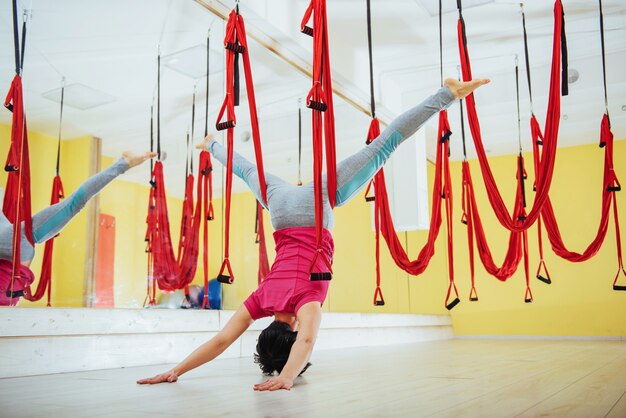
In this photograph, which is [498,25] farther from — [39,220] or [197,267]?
[39,220]

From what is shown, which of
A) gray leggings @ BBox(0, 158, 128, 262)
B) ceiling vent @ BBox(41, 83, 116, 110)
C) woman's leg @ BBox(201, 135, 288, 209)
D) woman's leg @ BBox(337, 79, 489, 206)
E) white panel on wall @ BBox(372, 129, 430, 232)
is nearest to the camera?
woman's leg @ BBox(337, 79, 489, 206)

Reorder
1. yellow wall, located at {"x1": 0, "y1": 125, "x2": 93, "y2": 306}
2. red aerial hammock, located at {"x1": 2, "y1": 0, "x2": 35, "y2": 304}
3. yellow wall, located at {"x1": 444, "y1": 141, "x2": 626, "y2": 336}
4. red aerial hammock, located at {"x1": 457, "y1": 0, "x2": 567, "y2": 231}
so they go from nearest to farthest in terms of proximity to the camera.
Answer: red aerial hammock, located at {"x1": 2, "y1": 0, "x2": 35, "y2": 304} → red aerial hammock, located at {"x1": 457, "y1": 0, "x2": 567, "y2": 231} → yellow wall, located at {"x1": 0, "y1": 125, "x2": 93, "y2": 306} → yellow wall, located at {"x1": 444, "y1": 141, "x2": 626, "y2": 336}

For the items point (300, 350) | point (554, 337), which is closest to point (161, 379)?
point (300, 350)

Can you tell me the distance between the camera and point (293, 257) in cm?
242

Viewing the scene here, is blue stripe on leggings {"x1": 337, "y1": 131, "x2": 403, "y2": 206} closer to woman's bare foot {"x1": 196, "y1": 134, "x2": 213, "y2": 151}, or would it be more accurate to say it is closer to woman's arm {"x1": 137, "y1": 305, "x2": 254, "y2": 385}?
woman's arm {"x1": 137, "y1": 305, "x2": 254, "y2": 385}

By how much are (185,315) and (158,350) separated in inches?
10.9

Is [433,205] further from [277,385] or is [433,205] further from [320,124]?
[277,385]

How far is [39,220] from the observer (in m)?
3.14

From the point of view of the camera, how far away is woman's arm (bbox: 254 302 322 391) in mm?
2068

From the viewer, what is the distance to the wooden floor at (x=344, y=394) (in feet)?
5.33

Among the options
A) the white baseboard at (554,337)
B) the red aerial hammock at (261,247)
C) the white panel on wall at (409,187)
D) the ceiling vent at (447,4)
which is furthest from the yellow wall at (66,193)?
the white baseboard at (554,337)

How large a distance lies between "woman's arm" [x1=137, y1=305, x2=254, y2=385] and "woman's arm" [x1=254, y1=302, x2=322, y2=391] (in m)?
0.26

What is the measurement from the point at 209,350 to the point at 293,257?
498 millimetres

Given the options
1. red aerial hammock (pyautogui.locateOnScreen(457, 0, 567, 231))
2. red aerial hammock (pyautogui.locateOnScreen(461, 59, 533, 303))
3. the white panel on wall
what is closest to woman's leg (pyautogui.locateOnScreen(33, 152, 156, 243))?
red aerial hammock (pyautogui.locateOnScreen(457, 0, 567, 231))
